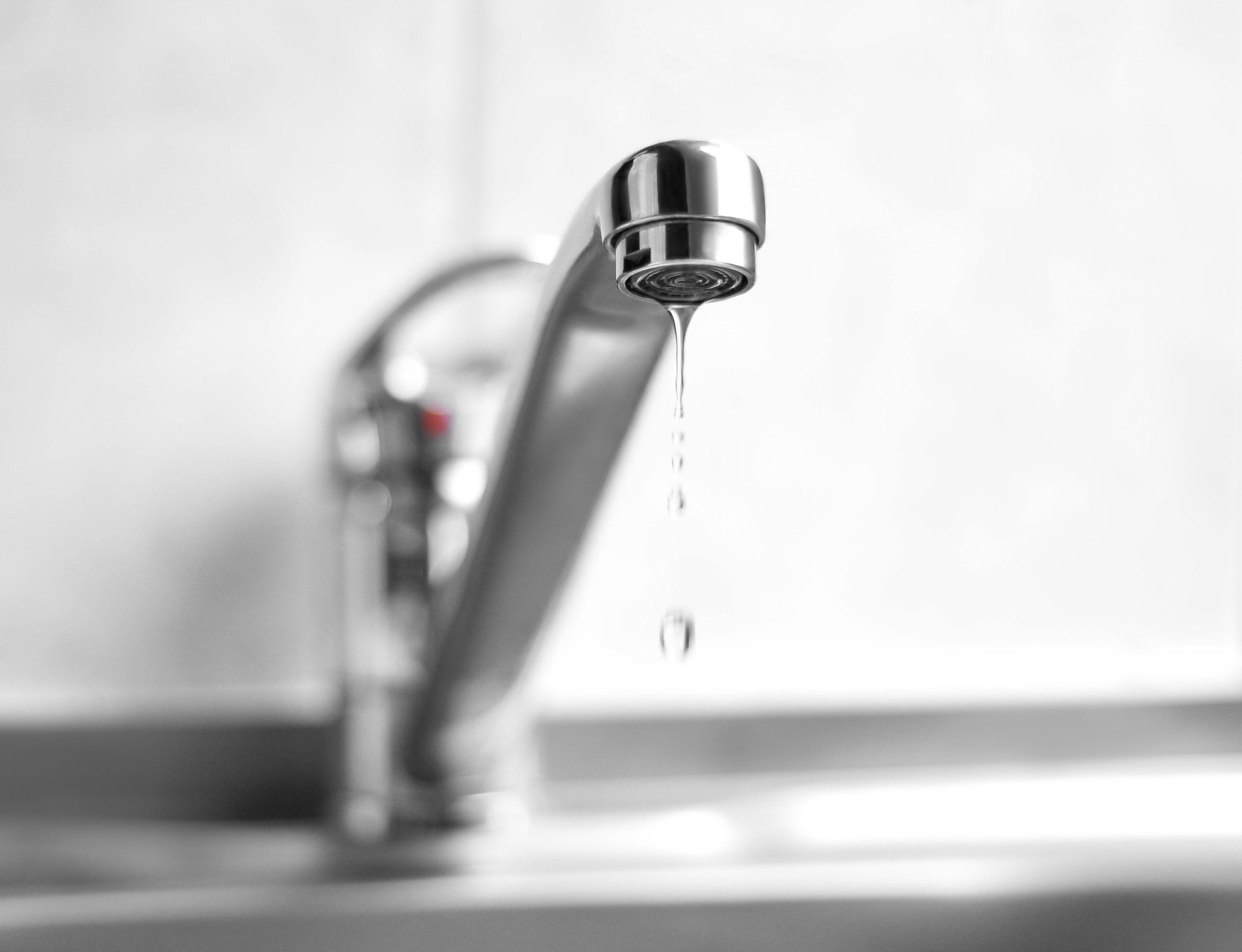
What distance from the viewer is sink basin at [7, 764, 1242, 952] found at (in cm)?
36

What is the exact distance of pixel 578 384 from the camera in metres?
0.24

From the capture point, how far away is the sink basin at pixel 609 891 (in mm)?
364

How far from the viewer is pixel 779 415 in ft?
1.71

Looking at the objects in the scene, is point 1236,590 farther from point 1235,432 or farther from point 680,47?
point 680,47

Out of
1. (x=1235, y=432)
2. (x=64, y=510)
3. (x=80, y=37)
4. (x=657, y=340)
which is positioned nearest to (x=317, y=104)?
(x=80, y=37)

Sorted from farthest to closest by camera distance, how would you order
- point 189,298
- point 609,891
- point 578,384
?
point 189,298
point 609,891
point 578,384

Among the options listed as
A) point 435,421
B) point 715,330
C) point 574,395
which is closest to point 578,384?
point 574,395

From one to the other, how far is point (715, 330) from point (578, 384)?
28cm

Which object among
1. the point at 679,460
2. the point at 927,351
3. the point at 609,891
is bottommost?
the point at 609,891

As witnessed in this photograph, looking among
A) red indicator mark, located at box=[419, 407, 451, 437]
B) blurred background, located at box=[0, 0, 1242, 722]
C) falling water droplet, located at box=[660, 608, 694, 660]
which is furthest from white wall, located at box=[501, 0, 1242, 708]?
falling water droplet, located at box=[660, 608, 694, 660]

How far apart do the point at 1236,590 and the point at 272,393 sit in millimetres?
482

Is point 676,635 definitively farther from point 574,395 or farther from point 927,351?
point 927,351

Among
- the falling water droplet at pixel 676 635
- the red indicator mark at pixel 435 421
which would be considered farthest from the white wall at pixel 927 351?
the falling water droplet at pixel 676 635

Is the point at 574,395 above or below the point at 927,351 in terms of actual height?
below
